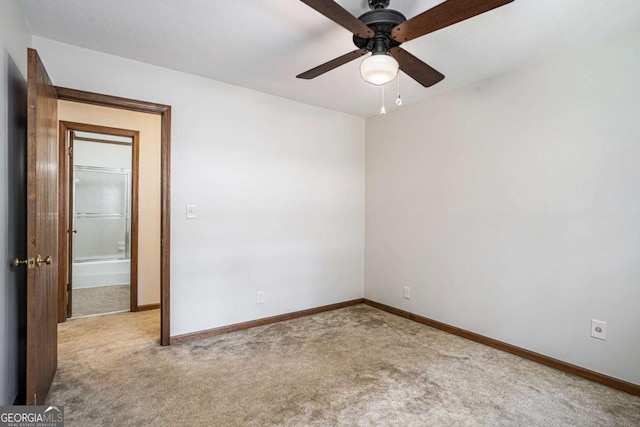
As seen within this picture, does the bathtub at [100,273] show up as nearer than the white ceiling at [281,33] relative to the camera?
No

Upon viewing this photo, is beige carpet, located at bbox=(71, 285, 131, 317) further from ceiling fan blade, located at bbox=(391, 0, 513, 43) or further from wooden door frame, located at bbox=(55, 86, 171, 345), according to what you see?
ceiling fan blade, located at bbox=(391, 0, 513, 43)

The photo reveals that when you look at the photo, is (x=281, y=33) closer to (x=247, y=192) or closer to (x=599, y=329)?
(x=247, y=192)

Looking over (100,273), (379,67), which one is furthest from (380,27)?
(100,273)

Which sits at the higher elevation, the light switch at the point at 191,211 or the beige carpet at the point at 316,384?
the light switch at the point at 191,211

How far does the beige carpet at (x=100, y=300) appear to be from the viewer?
12.9 feet

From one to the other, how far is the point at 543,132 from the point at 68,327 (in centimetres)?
477

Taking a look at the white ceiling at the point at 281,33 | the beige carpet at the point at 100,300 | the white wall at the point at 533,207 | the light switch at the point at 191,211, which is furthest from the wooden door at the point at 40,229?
the white wall at the point at 533,207

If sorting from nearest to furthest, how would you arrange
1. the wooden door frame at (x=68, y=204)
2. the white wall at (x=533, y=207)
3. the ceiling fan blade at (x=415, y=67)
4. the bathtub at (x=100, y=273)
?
the ceiling fan blade at (x=415, y=67) < the white wall at (x=533, y=207) < the wooden door frame at (x=68, y=204) < the bathtub at (x=100, y=273)

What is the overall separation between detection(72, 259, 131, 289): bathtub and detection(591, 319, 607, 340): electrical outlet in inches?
218

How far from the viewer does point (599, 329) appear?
2355 mm

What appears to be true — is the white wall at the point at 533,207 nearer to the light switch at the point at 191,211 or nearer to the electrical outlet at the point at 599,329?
the electrical outlet at the point at 599,329

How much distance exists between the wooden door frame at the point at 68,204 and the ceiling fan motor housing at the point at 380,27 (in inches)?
129

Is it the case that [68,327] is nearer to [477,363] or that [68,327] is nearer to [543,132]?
[477,363]

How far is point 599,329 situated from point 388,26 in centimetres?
252
